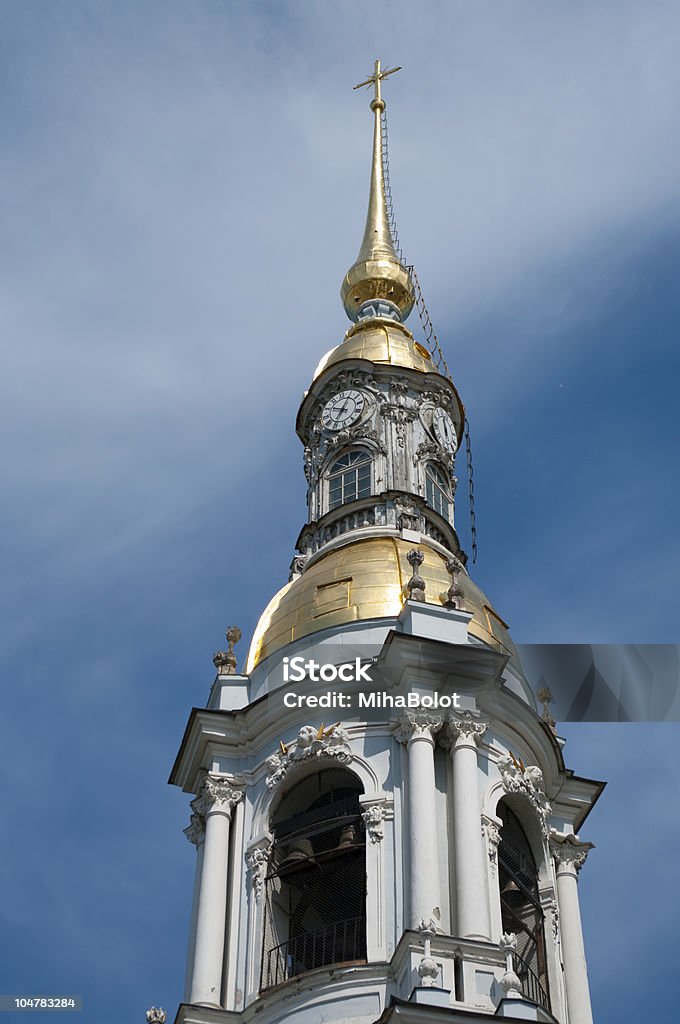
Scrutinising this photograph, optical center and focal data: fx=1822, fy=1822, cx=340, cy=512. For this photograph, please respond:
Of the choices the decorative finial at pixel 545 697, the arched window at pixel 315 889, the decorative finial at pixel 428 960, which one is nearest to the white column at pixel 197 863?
the arched window at pixel 315 889

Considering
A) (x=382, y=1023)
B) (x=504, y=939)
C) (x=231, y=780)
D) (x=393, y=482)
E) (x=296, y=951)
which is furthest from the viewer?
(x=393, y=482)

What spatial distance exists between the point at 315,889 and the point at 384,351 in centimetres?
1688

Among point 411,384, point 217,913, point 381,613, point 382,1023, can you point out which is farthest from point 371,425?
point 382,1023

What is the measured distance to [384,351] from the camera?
47.8 m

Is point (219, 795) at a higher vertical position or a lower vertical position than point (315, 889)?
higher

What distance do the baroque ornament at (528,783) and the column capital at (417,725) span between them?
1.87m

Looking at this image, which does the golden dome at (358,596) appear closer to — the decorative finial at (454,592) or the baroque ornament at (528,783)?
the decorative finial at (454,592)

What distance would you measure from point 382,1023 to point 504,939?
3429 millimetres

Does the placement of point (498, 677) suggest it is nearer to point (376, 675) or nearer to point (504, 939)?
point (376, 675)

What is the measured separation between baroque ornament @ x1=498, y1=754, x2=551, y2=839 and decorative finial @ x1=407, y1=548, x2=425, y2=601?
381cm

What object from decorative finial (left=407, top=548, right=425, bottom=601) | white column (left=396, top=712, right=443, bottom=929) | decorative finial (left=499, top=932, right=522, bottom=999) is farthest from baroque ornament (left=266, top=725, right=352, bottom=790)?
decorative finial (left=499, top=932, right=522, bottom=999)

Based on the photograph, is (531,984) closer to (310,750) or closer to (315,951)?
(315,951)

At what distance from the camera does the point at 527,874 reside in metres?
36.7

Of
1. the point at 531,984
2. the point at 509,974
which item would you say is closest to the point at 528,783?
the point at 531,984
